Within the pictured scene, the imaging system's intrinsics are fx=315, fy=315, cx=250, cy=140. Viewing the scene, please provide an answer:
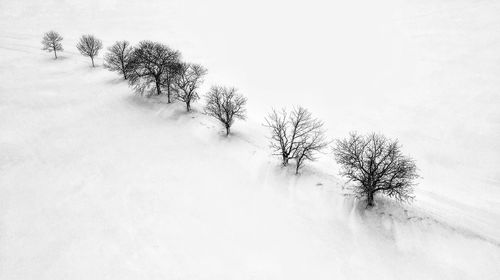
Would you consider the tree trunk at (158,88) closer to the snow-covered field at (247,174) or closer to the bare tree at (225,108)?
the snow-covered field at (247,174)

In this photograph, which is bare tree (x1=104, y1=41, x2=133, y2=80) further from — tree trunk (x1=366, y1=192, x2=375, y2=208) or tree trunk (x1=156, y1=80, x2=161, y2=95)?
tree trunk (x1=366, y1=192, x2=375, y2=208)

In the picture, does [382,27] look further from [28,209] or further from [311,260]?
[28,209]

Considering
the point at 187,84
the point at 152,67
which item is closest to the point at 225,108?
the point at 187,84

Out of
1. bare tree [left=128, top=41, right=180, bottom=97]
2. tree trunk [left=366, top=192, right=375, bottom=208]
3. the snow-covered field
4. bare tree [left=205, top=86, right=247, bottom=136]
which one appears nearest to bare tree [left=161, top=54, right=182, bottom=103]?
bare tree [left=128, top=41, right=180, bottom=97]

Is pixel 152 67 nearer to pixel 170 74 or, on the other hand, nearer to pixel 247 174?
pixel 170 74

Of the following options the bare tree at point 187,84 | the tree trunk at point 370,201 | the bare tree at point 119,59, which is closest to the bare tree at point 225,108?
the bare tree at point 187,84

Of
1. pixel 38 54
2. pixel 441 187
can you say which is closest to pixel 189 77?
pixel 441 187
